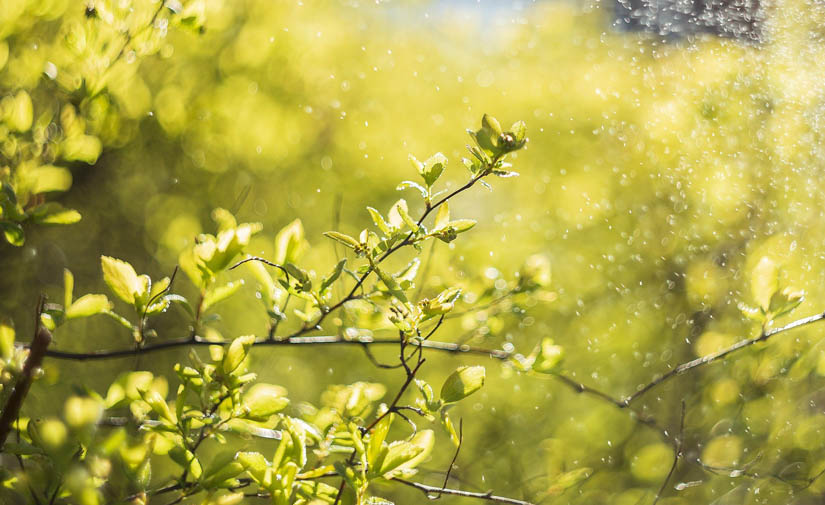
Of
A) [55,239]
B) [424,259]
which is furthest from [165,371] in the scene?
[424,259]

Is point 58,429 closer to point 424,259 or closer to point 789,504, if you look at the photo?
point 424,259

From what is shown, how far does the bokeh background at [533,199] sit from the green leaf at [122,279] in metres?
0.62

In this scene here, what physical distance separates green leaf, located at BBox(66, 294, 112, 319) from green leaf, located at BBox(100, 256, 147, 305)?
0.02m

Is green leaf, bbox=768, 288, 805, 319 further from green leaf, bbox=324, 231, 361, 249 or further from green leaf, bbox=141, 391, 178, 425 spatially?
green leaf, bbox=141, 391, 178, 425

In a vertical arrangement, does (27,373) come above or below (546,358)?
above

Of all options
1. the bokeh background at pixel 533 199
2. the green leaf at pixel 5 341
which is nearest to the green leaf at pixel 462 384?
the green leaf at pixel 5 341

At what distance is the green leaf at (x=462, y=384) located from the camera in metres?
0.46

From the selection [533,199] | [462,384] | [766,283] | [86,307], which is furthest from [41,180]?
[533,199]

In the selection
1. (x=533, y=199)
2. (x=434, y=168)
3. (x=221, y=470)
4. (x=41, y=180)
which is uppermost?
(x=434, y=168)

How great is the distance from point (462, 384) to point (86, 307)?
11.4 inches

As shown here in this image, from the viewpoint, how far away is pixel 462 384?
1.51 ft

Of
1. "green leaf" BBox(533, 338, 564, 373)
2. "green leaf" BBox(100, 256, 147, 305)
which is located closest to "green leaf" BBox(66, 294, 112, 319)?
"green leaf" BBox(100, 256, 147, 305)

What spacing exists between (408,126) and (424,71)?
0.19 meters

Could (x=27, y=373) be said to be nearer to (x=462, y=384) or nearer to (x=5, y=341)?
(x=5, y=341)
